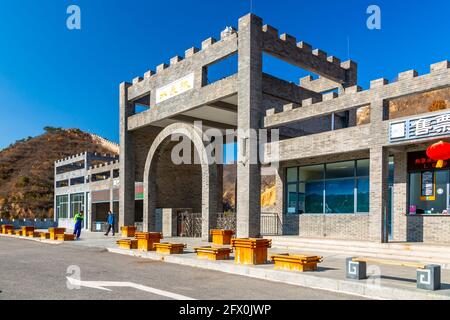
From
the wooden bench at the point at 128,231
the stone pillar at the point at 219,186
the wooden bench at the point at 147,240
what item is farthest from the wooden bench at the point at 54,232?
the stone pillar at the point at 219,186

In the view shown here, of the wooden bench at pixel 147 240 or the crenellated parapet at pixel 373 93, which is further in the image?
the wooden bench at pixel 147 240

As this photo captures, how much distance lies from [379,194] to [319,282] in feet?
23.9

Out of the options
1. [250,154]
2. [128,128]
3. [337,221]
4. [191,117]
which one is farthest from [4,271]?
[128,128]

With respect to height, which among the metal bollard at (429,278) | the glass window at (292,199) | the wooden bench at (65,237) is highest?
the glass window at (292,199)

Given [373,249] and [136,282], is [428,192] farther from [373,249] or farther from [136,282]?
[136,282]

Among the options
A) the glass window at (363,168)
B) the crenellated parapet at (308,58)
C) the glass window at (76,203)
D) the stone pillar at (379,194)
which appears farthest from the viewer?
the glass window at (76,203)

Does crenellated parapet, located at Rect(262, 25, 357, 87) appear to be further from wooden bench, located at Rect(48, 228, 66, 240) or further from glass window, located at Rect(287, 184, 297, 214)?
wooden bench, located at Rect(48, 228, 66, 240)

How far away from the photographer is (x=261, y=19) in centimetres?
1997

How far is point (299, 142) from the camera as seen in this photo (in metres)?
18.7

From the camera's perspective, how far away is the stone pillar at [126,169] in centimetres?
2898

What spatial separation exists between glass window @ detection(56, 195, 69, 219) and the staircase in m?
30.7

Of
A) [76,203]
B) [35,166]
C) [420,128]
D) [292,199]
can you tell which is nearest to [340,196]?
[292,199]

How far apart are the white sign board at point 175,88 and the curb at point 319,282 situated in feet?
41.6

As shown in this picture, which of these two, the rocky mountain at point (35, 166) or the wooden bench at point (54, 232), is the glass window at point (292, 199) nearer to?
the wooden bench at point (54, 232)
